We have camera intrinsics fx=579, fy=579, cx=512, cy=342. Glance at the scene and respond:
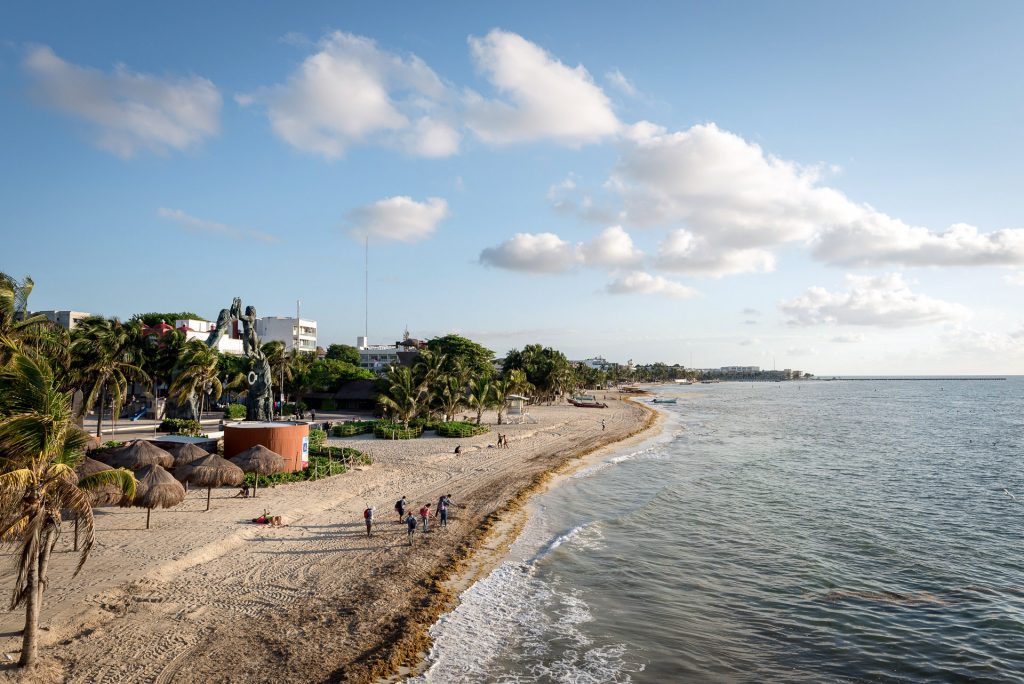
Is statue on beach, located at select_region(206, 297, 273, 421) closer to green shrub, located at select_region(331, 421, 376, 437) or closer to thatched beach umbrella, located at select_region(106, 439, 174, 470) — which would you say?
thatched beach umbrella, located at select_region(106, 439, 174, 470)

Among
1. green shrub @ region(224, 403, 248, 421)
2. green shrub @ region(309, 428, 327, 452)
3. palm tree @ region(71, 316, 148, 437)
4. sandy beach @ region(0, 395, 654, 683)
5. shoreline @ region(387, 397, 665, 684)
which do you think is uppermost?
palm tree @ region(71, 316, 148, 437)

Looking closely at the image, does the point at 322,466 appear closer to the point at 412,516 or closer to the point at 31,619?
the point at 412,516

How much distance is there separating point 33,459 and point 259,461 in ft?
55.9

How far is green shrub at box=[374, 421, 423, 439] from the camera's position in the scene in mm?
48094

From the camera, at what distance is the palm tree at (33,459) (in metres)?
10.3

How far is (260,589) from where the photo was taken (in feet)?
55.7

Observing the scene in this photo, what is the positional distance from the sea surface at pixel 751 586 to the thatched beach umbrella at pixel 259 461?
1237 cm

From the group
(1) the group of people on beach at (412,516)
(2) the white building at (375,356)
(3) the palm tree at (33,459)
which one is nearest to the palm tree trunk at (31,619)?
(3) the palm tree at (33,459)

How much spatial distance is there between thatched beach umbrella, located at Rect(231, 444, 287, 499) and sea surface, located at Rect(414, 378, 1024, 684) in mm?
12368

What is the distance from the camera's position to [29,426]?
10.4 metres

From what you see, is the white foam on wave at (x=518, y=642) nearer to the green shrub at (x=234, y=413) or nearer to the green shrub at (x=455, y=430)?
the green shrub at (x=455, y=430)

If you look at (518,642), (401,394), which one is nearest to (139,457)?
(518,642)

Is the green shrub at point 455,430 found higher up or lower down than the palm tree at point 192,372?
lower down

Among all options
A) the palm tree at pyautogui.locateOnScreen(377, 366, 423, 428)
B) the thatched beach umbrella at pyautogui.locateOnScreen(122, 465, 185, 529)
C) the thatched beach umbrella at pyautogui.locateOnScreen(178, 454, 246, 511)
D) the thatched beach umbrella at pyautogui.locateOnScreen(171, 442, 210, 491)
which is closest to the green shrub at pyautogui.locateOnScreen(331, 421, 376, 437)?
the palm tree at pyautogui.locateOnScreen(377, 366, 423, 428)
